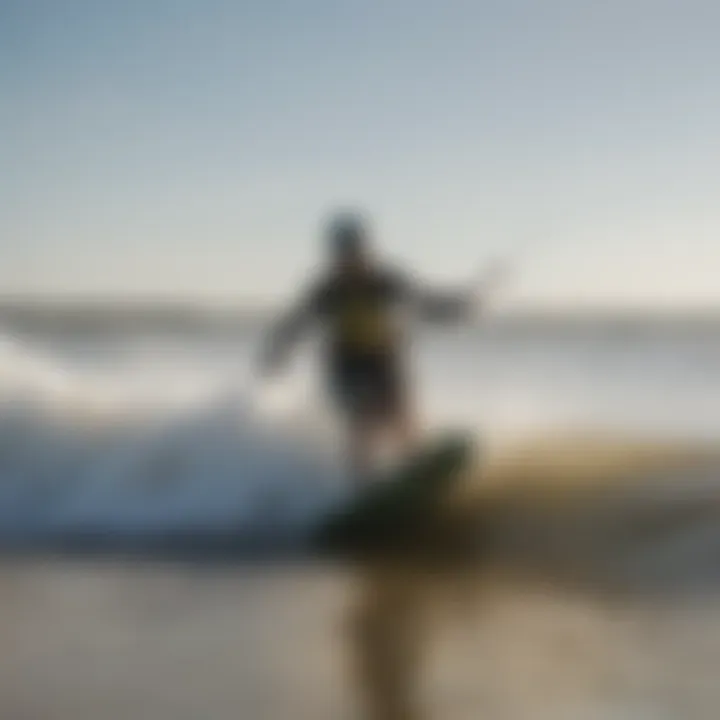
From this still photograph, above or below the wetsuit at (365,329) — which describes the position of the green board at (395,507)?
below

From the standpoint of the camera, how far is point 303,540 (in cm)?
215

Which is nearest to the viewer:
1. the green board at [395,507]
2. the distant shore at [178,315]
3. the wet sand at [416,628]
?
Answer: the wet sand at [416,628]

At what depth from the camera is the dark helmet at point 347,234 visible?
7.53 ft

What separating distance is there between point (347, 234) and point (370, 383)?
1.11ft

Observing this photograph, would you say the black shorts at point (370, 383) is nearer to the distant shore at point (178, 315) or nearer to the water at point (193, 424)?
the water at point (193, 424)

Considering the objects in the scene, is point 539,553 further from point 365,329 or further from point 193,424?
point 193,424

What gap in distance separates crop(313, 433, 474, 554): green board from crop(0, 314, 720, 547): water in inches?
4.7

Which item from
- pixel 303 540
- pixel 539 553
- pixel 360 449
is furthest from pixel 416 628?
pixel 360 449

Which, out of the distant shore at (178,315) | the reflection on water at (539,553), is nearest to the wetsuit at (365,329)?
the distant shore at (178,315)

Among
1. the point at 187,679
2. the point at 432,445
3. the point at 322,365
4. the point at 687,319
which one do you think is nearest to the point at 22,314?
the point at 322,365

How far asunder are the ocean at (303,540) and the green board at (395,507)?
0.34 ft

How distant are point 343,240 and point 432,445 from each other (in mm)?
500

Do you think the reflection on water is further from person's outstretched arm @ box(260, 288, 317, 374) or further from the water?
person's outstretched arm @ box(260, 288, 317, 374)

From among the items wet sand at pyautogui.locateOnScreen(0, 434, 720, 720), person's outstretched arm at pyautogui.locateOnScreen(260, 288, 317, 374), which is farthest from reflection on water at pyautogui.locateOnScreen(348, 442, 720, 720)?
person's outstretched arm at pyautogui.locateOnScreen(260, 288, 317, 374)
